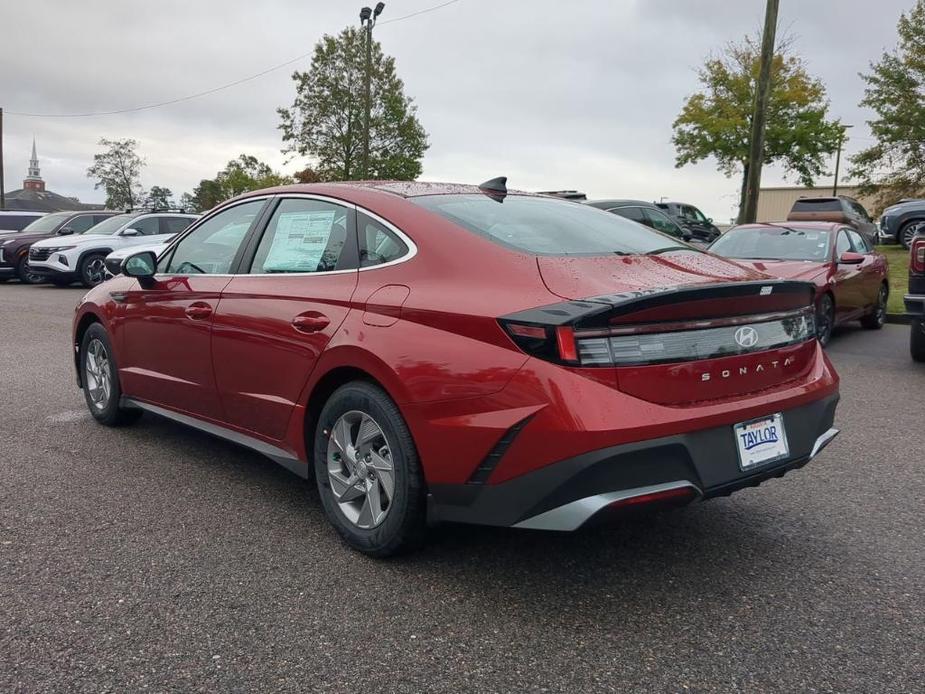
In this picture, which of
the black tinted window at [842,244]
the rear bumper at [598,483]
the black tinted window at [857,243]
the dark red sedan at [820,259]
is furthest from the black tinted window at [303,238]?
the black tinted window at [857,243]

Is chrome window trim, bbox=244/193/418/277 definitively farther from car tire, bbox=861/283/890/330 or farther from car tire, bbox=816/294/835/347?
car tire, bbox=861/283/890/330

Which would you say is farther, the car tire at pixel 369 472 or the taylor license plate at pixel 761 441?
the car tire at pixel 369 472

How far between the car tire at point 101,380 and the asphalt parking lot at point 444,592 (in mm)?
688

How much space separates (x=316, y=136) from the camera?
43.6m

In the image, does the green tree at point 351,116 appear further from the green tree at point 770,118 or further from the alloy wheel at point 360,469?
the alloy wheel at point 360,469

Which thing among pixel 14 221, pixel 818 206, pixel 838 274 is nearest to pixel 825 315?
pixel 838 274

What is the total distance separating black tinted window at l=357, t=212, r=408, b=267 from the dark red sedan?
6.18 meters

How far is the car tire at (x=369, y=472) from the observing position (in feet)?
10.2

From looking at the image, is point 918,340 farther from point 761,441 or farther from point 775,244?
point 761,441

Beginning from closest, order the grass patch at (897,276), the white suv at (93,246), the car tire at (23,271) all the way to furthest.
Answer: the grass patch at (897,276), the white suv at (93,246), the car tire at (23,271)

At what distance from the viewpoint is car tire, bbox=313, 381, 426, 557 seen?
3.11 meters

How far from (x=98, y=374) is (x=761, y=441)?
435 cm

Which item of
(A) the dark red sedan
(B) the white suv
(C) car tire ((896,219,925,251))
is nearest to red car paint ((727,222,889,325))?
(A) the dark red sedan

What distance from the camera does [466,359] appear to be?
289 cm
